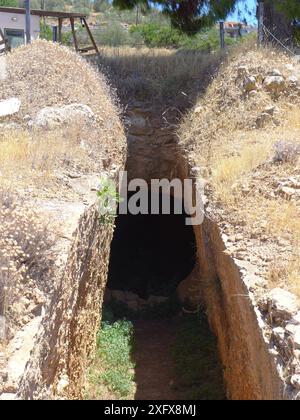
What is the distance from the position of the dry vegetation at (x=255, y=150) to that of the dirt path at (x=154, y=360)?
2.82m

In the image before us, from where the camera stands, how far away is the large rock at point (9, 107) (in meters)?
8.92

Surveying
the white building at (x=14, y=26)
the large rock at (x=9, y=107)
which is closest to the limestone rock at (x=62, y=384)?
the large rock at (x=9, y=107)

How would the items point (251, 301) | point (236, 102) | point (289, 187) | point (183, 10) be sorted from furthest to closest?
1. point (183, 10)
2. point (236, 102)
3. point (289, 187)
4. point (251, 301)

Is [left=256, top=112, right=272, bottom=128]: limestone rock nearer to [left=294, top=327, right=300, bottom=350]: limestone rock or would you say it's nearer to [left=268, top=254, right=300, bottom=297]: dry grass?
[left=268, top=254, right=300, bottom=297]: dry grass

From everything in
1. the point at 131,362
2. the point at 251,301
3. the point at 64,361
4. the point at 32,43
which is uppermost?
the point at 32,43

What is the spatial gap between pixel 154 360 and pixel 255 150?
3680 mm

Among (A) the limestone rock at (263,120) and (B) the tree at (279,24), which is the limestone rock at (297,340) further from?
(B) the tree at (279,24)

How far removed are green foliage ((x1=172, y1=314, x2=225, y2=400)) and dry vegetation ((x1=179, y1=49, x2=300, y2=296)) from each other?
2380mm

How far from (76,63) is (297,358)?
8.56 m

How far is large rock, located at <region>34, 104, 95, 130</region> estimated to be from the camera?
8.38 m

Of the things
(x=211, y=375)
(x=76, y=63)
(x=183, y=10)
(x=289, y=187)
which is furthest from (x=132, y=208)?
(x=289, y=187)

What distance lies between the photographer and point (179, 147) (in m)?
10.3
